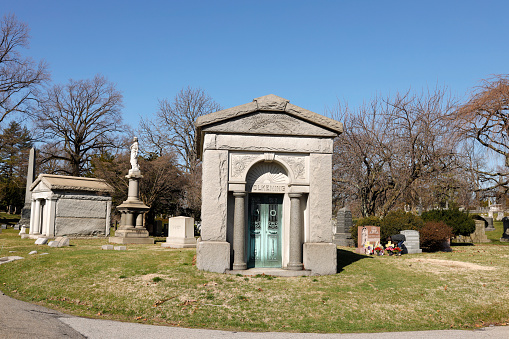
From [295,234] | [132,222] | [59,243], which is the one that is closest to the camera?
[295,234]

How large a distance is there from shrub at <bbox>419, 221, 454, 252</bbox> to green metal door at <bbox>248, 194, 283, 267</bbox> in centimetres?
752

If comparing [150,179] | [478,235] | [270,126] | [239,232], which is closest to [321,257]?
[239,232]

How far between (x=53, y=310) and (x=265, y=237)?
5.41m

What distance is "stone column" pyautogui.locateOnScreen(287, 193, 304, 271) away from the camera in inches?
408

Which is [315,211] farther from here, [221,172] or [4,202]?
[4,202]

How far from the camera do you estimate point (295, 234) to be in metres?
10.4

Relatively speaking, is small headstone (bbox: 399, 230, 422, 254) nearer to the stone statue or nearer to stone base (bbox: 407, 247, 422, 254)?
stone base (bbox: 407, 247, 422, 254)

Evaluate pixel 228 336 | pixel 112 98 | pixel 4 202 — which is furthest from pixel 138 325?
pixel 4 202

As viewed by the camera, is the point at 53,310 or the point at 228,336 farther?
the point at 53,310

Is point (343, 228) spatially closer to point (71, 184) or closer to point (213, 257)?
point (213, 257)

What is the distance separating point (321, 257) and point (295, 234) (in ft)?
2.90

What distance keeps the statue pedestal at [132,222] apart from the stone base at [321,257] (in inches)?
425

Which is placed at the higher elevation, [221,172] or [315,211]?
[221,172]

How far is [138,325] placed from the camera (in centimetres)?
666
